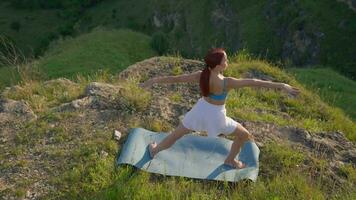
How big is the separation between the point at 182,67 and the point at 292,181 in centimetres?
497

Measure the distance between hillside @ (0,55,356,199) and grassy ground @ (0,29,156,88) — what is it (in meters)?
15.0

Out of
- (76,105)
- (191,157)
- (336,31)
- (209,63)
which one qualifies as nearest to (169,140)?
(191,157)

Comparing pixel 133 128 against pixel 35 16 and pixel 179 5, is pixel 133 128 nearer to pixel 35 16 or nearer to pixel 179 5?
pixel 179 5

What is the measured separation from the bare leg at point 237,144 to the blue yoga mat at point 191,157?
82mm

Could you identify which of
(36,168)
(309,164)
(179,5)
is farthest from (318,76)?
(179,5)

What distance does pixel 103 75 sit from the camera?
10.9 meters

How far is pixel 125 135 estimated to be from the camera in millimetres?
8047

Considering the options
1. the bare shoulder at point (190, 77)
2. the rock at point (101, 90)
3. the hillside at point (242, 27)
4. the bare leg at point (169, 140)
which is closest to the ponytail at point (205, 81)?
the bare shoulder at point (190, 77)

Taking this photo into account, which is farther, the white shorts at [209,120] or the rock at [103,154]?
the rock at [103,154]

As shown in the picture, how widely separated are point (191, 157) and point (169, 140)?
51 cm

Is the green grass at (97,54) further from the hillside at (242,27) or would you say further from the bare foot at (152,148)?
the bare foot at (152,148)

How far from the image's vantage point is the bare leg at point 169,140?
7.23 metres

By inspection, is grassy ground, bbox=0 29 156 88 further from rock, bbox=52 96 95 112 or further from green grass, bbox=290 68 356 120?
rock, bbox=52 96 95 112

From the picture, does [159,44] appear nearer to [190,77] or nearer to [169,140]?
[169,140]
